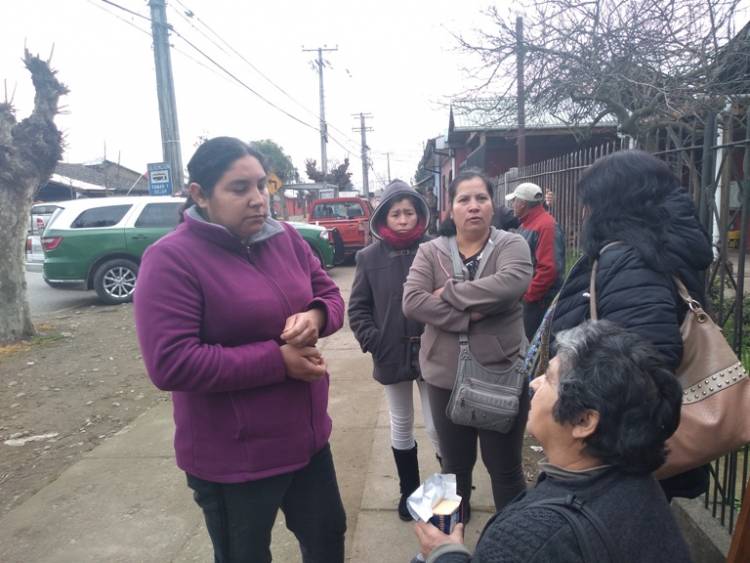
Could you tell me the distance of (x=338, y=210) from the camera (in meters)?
15.2

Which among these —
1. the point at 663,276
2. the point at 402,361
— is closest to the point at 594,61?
the point at 402,361

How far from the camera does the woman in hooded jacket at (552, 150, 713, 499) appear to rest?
1589mm

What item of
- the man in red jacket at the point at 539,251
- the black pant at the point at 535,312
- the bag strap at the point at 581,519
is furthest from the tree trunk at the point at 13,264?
the bag strap at the point at 581,519

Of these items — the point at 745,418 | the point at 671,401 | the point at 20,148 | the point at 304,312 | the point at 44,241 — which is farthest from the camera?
the point at 44,241

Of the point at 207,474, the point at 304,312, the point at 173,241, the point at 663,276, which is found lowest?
the point at 207,474

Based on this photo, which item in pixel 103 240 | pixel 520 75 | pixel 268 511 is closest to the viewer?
pixel 268 511

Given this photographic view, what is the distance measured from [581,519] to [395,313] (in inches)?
71.6

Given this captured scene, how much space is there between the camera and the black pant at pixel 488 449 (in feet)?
7.87

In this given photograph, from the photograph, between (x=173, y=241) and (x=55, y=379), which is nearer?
(x=173, y=241)

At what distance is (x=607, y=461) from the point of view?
122 cm

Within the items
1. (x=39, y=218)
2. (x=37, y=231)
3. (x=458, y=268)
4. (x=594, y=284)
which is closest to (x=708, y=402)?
(x=594, y=284)

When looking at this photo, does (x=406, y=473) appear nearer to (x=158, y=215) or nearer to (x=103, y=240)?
(x=103, y=240)

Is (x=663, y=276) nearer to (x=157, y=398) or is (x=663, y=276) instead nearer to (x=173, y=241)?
(x=173, y=241)

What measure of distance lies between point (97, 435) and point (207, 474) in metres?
3.26
